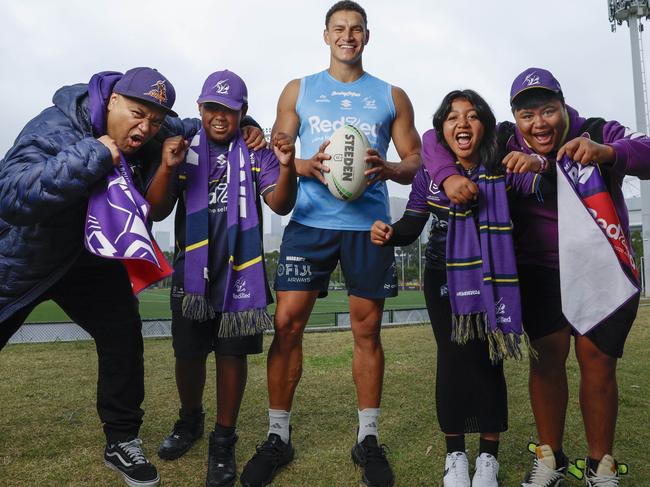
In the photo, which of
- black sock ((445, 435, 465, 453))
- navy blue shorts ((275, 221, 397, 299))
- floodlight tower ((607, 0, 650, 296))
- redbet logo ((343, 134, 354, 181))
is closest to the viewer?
black sock ((445, 435, 465, 453))

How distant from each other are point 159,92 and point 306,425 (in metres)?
2.37

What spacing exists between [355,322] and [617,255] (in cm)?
138

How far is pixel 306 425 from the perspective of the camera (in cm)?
377

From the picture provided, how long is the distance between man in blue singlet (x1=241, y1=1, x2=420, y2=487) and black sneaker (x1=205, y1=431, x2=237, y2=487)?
0.16 m

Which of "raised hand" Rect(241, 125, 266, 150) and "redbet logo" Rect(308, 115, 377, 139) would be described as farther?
"redbet logo" Rect(308, 115, 377, 139)

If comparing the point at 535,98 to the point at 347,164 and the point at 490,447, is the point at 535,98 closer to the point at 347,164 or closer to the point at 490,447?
the point at 347,164

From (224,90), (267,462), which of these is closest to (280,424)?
(267,462)

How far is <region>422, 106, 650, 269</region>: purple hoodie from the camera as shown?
2529 millimetres

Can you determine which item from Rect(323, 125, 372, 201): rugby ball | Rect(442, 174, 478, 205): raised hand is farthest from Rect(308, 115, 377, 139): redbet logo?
Rect(442, 174, 478, 205): raised hand

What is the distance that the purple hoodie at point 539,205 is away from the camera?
8.30 ft

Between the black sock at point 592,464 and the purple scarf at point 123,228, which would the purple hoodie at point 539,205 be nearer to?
the black sock at point 592,464

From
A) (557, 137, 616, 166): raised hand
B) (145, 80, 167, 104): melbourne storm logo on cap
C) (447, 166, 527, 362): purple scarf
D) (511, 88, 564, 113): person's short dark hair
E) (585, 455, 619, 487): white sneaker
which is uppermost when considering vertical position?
(145, 80, 167, 104): melbourne storm logo on cap

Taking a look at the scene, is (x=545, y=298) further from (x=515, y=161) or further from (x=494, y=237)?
(x=515, y=161)

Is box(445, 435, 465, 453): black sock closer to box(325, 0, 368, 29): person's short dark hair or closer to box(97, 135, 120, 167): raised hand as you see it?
box(97, 135, 120, 167): raised hand
